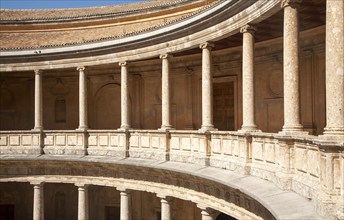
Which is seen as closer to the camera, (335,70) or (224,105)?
(335,70)

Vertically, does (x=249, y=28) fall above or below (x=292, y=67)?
above

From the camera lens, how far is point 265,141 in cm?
1293

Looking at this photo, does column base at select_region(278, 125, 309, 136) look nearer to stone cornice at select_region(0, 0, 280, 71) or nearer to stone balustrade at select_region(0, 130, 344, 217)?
stone balustrade at select_region(0, 130, 344, 217)

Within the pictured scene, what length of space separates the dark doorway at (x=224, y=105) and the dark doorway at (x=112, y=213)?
9.38 meters

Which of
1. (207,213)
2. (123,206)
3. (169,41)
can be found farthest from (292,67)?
(123,206)

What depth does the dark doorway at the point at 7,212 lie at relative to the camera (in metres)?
29.1

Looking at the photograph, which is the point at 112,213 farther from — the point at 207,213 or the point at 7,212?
the point at 207,213

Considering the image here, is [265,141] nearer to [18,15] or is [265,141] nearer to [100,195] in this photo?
[100,195]

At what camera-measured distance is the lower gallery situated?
1097cm

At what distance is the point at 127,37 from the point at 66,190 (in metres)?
12.2

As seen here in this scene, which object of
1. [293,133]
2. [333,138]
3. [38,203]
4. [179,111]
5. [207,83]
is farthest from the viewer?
[179,111]

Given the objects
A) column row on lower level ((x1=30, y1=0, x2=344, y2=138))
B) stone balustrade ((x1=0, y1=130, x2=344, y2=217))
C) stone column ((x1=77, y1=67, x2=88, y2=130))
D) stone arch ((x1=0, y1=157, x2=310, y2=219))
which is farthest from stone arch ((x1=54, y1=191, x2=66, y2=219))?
column row on lower level ((x1=30, y1=0, x2=344, y2=138))

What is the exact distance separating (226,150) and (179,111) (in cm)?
949

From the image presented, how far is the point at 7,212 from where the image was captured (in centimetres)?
2911
